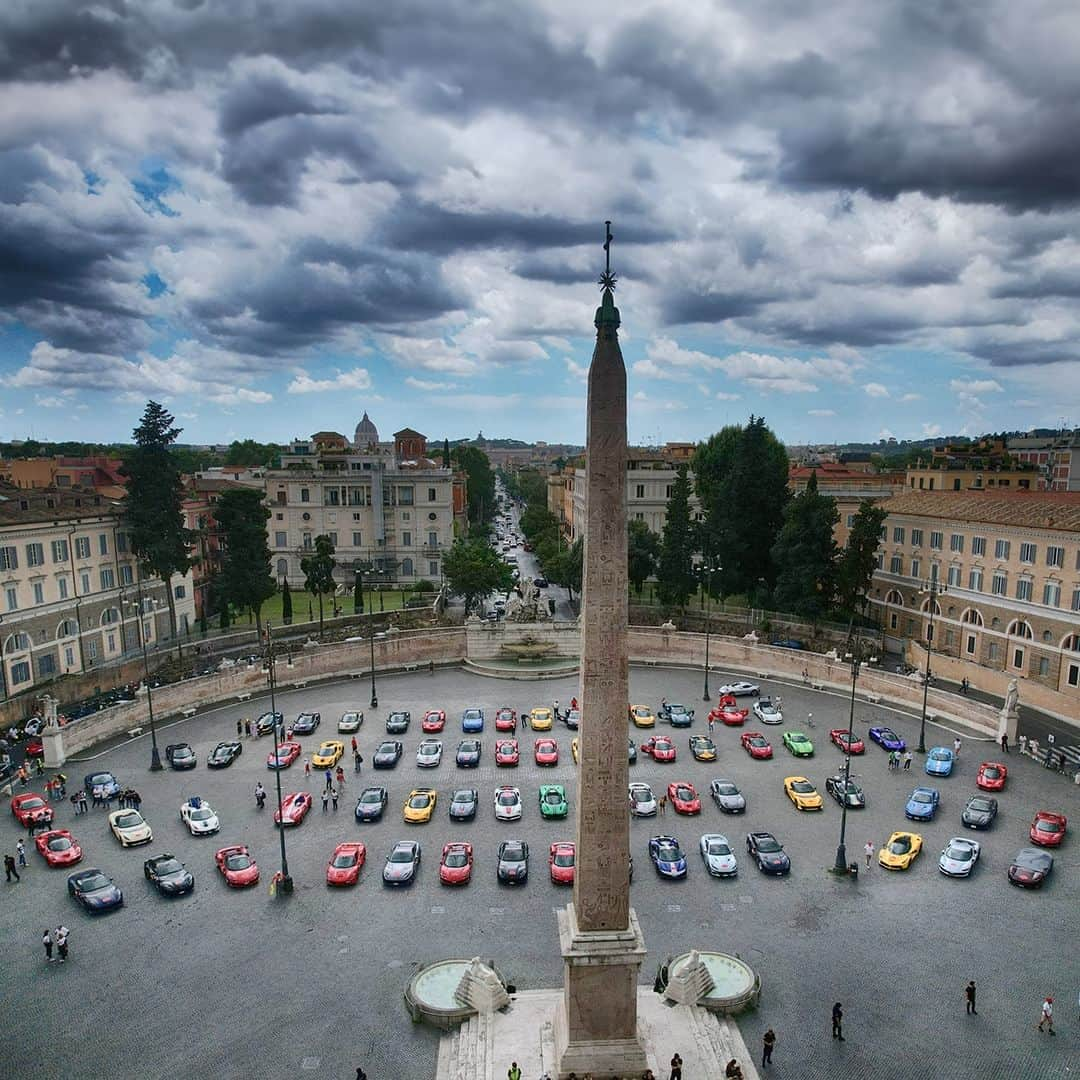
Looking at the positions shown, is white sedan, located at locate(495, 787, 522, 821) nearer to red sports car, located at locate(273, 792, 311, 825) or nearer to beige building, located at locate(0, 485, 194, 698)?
red sports car, located at locate(273, 792, 311, 825)

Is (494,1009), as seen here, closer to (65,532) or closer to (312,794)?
(312,794)

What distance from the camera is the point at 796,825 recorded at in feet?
85.3

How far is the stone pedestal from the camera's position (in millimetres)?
13844

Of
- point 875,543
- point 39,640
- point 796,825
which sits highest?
point 875,543

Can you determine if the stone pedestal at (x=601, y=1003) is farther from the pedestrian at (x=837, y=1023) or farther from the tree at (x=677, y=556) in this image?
the tree at (x=677, y=556)

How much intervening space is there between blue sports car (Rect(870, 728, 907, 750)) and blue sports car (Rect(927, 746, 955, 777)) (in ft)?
5.16

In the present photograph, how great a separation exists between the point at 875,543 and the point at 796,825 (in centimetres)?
2465

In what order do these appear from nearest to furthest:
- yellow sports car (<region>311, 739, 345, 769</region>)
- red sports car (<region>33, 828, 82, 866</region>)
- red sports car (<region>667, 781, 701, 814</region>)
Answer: red sports car (<region>33, 828, 82, 866</region>)
red sports car (<region>667, 781, 701, 814</region>)
yellow sports car (<region>311, 739, 345, 769</region>)

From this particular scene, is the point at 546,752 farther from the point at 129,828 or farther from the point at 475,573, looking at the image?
the point at 475,573

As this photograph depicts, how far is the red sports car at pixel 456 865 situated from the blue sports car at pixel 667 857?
5.24m

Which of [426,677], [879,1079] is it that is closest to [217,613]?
[426,677]

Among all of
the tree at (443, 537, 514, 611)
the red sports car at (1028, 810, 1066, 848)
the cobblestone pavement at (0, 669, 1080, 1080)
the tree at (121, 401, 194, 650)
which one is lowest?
the cobblestone pavement at (0, 669, 1080, 1080)

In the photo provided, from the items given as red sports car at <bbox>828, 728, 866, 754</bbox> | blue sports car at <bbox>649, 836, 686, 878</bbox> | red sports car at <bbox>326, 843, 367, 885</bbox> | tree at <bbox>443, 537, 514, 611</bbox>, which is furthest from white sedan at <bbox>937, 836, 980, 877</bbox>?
tree at <bbox>443, 537, 514, 611</bbox>

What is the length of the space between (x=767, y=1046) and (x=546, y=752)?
16.6 metres
